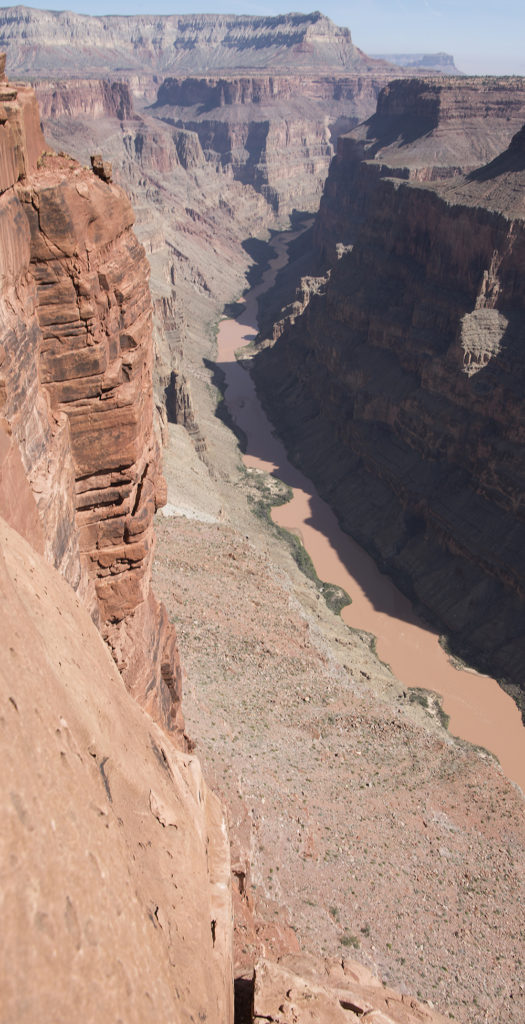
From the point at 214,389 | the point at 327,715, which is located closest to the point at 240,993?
the point at 327,715

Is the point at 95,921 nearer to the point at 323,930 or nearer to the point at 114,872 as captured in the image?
the point at 114,872

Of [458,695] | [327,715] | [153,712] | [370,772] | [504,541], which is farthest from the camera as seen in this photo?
[504,541]

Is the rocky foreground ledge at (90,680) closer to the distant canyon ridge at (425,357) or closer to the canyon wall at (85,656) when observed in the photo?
the canyon wall at (85,656)

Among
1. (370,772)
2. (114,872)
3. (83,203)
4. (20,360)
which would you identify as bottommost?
(370,772)

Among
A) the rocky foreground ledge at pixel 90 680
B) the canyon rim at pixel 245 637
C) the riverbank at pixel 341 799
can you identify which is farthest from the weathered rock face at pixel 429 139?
the rocky foreground ledge at pixel 90 680

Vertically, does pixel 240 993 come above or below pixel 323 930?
above

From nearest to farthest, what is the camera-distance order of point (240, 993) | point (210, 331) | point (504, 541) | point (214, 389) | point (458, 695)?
point (240, 993)
point (458, 695)
point (504, 541)
point (214, 389)
point (210, 331)

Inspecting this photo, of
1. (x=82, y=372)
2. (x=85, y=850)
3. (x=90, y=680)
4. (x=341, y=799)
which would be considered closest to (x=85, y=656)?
(x=90, y=680)
